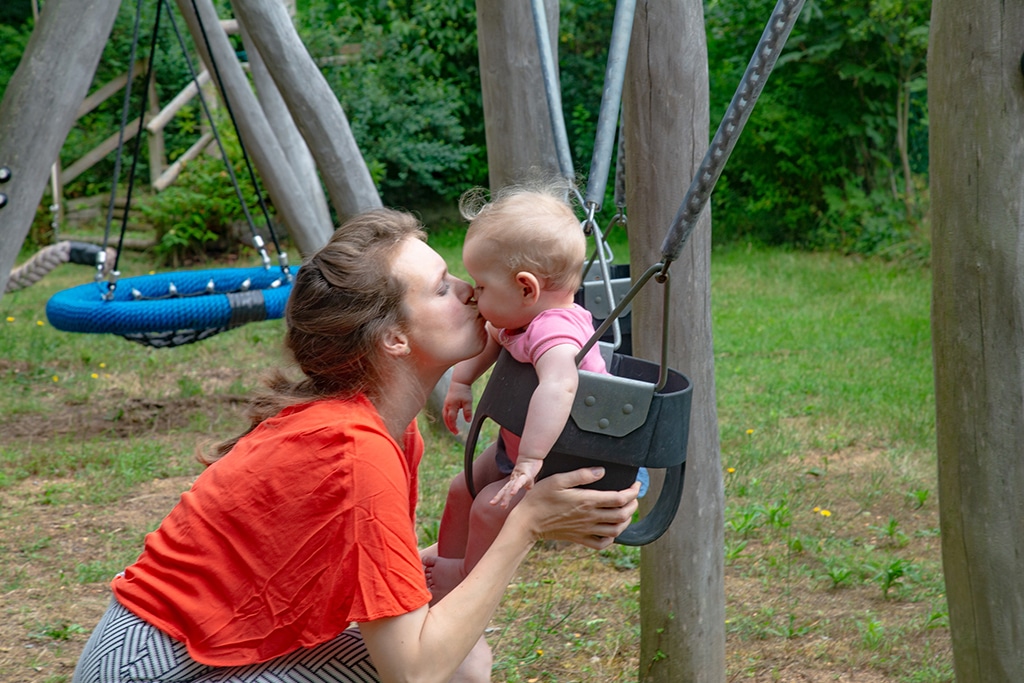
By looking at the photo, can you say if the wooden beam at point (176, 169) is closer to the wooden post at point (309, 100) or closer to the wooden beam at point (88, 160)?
the wooden beam at point (88, 160)

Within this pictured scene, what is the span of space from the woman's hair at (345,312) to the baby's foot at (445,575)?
485 millimetres

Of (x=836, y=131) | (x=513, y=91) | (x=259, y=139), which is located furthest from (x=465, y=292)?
(x=836, y=131)

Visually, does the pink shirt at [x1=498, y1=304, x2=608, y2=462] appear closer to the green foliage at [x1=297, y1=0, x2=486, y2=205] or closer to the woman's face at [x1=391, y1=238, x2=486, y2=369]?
the woman's face at [x1=391, y1=238, x2=486, y2=369]

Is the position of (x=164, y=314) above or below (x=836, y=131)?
below

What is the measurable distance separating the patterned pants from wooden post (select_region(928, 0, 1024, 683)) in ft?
4.62

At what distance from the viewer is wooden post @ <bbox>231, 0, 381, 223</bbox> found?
4.27m

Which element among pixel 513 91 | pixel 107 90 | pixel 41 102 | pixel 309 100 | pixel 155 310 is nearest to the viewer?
pixel 41 102

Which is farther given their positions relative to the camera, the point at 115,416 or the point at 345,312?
A: the point at 115,416

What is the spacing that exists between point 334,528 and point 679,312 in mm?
1281

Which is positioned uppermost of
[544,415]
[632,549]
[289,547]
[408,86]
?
[408,86]

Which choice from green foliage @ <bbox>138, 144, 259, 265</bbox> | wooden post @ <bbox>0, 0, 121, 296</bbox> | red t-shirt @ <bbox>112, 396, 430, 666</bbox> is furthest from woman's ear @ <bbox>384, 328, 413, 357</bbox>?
green foliage @ <bbox>138, 144, 259, 265</bbox>

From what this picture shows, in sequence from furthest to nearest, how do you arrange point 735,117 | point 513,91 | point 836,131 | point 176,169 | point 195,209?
point 836,131 < point 176,169 < point 195,209 < point 513,91 < point 735,117

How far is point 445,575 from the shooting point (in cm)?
217

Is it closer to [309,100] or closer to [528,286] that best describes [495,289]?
[528,286]
